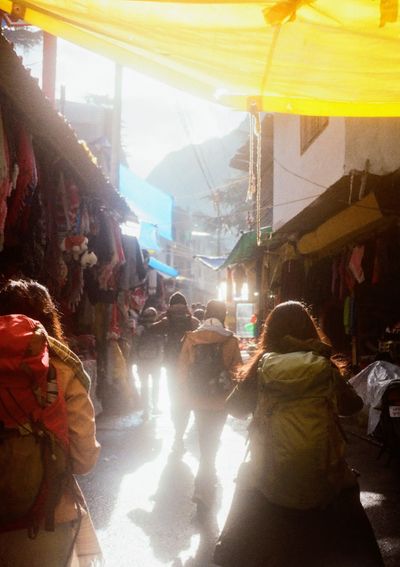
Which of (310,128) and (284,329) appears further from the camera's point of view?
(310,128)

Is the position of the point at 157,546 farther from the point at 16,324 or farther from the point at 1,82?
the point at 1,82

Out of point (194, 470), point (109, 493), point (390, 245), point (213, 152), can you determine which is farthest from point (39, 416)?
point (213, 152)

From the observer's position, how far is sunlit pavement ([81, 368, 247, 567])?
14.8 ft

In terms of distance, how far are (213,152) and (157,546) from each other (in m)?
118

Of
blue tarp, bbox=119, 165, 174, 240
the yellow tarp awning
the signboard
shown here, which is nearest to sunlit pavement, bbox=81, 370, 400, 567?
the yellow tarp awning

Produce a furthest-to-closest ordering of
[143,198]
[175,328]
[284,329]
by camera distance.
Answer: [143,198] → [175,328] → [284,329]

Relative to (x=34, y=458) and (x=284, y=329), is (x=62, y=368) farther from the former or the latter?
(x=284, y=329)

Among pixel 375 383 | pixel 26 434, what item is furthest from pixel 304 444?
pixel 375 383

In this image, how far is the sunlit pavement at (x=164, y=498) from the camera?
452cm

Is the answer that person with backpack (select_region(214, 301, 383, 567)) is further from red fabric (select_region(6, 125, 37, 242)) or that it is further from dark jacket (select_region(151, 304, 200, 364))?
dark jacket (select_region(151, 304, 200, 364))

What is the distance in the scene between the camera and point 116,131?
15484 millimetres

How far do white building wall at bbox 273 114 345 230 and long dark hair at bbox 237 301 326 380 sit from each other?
748 centimetres

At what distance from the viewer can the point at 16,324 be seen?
2.37 m

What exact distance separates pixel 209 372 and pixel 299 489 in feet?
9.26
